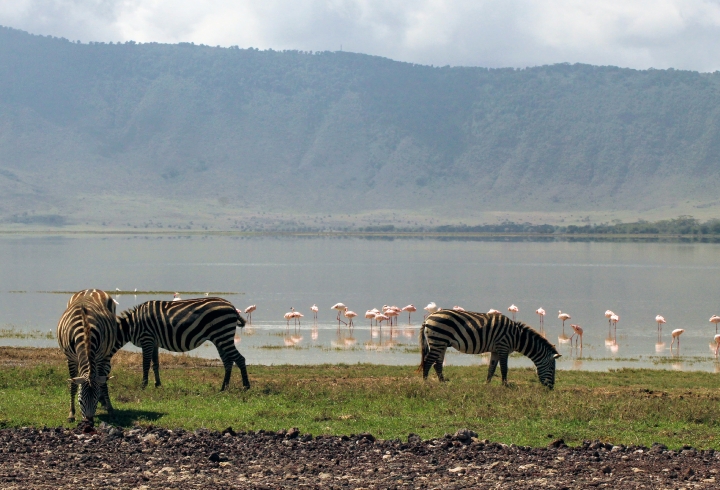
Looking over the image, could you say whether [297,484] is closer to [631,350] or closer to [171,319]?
[171,319]

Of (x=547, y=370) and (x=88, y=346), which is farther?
(x=547, y=370)

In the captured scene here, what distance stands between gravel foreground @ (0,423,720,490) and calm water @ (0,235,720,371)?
13.7m

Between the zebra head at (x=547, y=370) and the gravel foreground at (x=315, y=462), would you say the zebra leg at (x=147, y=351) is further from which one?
the zebra head at (x=547, y=370)

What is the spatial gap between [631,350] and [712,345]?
3052 mm

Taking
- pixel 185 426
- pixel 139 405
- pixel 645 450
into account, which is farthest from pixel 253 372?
pixel 645 450

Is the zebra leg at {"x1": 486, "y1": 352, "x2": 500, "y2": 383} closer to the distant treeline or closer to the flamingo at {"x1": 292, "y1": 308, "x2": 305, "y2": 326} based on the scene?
the flamingo at {"x1": 292, "y1": 308, "x2": 305, "y2": 326}

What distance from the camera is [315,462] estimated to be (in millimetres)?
11398

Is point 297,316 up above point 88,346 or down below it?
above

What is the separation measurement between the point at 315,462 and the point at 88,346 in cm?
371

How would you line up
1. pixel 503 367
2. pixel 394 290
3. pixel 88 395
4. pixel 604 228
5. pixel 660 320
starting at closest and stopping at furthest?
1. pixel 88 395
2. pixel 503 367
3. pixel 660 320
4. pixel 394 290
5. pixel 604 228

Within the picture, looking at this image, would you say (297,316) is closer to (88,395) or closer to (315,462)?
(88,395)

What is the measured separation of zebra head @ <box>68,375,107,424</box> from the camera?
1306cm

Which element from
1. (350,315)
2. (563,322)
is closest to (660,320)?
(563,322)

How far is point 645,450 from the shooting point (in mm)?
11938
